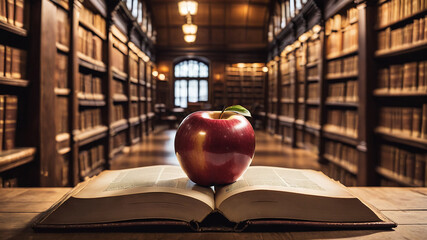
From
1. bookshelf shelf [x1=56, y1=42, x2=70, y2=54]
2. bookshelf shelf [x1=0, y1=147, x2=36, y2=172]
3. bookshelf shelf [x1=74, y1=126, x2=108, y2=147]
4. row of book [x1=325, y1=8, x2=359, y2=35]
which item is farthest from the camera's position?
row of book [x1=325, y1=8, x2=359, y2=35]

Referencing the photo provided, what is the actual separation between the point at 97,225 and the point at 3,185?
2.01m

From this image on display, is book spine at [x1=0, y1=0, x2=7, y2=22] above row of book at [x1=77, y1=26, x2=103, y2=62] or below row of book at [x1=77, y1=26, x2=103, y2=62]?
below

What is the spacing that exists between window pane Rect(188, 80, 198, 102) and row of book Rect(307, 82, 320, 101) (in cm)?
760

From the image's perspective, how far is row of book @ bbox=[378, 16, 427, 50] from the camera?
2828 millimetres

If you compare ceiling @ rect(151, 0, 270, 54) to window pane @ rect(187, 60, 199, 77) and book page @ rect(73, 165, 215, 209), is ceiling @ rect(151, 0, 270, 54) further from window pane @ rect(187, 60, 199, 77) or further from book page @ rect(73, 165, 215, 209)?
book page @ rect(73, 165, 215, 209)

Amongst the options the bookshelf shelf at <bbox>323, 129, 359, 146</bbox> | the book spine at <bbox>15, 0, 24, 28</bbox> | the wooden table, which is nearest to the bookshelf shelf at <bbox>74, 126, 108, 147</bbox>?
the book spine at <bbox>15, 0, 24, 28</bbox>

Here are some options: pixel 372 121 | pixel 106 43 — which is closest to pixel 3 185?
pixel 106 43

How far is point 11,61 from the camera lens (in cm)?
232

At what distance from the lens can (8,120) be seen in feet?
7.51

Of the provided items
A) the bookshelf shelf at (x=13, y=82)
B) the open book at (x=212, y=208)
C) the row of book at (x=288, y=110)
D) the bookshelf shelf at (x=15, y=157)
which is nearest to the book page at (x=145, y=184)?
the open book at (x=212, y=208)

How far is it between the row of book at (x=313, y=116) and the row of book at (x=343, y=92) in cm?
70

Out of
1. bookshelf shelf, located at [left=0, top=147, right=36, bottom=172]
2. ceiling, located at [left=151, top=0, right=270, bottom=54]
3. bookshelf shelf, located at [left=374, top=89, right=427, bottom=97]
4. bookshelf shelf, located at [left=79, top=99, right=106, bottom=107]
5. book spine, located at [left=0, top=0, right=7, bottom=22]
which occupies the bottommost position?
bookshelf shelf, located at [left=0, top=147, right=36, bottom=172]

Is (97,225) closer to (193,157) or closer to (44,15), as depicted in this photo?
(193,157)

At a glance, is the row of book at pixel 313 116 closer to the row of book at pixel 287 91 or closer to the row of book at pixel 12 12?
the row of book at pixel 287 91
